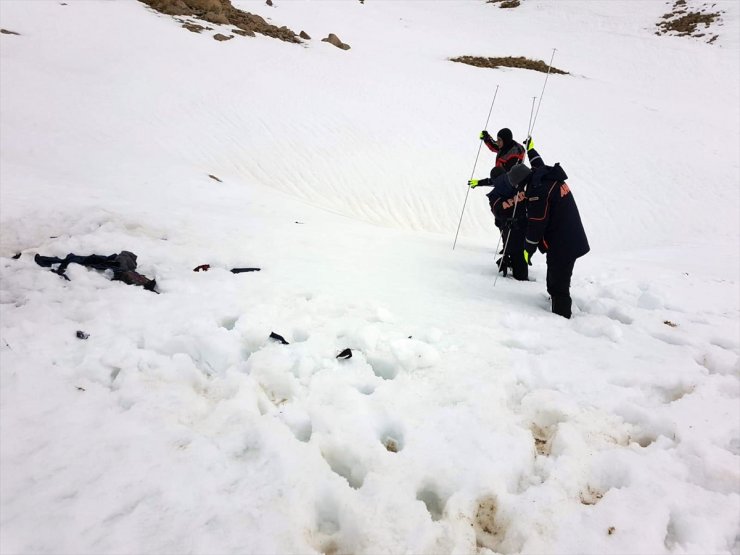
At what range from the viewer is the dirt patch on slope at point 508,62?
23016 millimetres

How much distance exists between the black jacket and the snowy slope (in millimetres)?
698

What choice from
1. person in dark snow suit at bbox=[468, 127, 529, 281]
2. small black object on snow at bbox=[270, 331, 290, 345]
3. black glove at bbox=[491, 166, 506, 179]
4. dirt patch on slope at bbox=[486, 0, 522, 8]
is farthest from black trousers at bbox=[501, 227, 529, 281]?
dirt patch on slope at bbox=[486, 0, 522, 8]

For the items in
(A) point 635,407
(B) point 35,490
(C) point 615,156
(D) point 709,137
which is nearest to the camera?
(B) point 35,490

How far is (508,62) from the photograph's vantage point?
24078 mm

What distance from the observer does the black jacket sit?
4598 millimetres

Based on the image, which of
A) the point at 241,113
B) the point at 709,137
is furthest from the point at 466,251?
the point at 709,137

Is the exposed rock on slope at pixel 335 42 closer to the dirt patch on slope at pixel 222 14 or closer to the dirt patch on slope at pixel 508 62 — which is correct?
the dirt patch on slope at pixel 222 14

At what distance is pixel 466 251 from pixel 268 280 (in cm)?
399

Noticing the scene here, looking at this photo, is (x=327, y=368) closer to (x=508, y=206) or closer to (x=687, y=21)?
(x=508, y=206)

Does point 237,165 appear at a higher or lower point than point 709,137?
lower

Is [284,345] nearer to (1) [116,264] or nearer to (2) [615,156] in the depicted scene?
(1) [116,264]

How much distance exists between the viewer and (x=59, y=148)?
29.6ft

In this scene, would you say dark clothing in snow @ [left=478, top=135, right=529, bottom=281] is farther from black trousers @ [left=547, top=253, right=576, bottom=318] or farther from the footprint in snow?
the footprint in snow

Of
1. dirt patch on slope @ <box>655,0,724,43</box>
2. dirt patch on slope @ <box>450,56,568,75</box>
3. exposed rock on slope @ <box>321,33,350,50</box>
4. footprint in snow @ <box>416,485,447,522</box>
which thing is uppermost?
dirt patch on slope @ <box>655,0,724,43</box>
